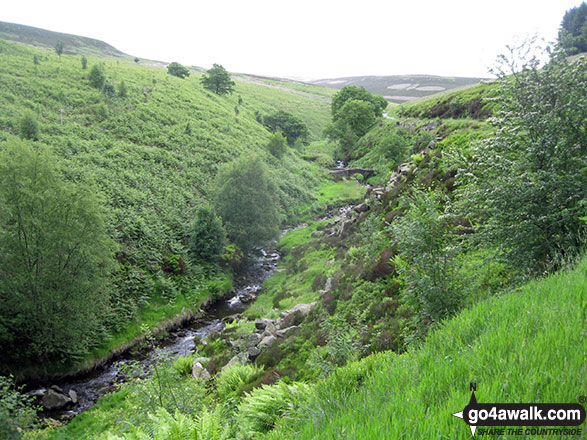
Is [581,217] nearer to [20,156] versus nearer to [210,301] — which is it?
[20,156]

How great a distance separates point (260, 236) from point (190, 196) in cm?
1092

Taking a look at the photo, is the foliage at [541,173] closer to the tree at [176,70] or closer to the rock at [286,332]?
the rock at [286,332]

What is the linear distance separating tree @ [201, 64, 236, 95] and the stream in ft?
211

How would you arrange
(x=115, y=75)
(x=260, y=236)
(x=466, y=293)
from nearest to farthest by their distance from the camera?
(x=466, y=293) < (x=260, y=236) < (x=115, y=75)

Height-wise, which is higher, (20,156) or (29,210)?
(20,156)

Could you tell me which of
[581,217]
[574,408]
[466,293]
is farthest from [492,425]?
[581,217]

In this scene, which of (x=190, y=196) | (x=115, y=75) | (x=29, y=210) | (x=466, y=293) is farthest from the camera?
(x=115, y=75)

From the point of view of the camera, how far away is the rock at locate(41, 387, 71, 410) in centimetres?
1487

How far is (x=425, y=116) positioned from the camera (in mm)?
57531

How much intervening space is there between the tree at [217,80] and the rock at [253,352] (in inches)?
Answer: 3208

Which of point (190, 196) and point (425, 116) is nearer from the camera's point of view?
point (190, 196)

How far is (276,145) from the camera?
199 feet

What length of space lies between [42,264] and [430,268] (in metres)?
19.4

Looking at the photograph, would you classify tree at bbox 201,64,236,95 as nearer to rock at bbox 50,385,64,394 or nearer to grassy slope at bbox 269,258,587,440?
rock at bbox 50,385,64,394
